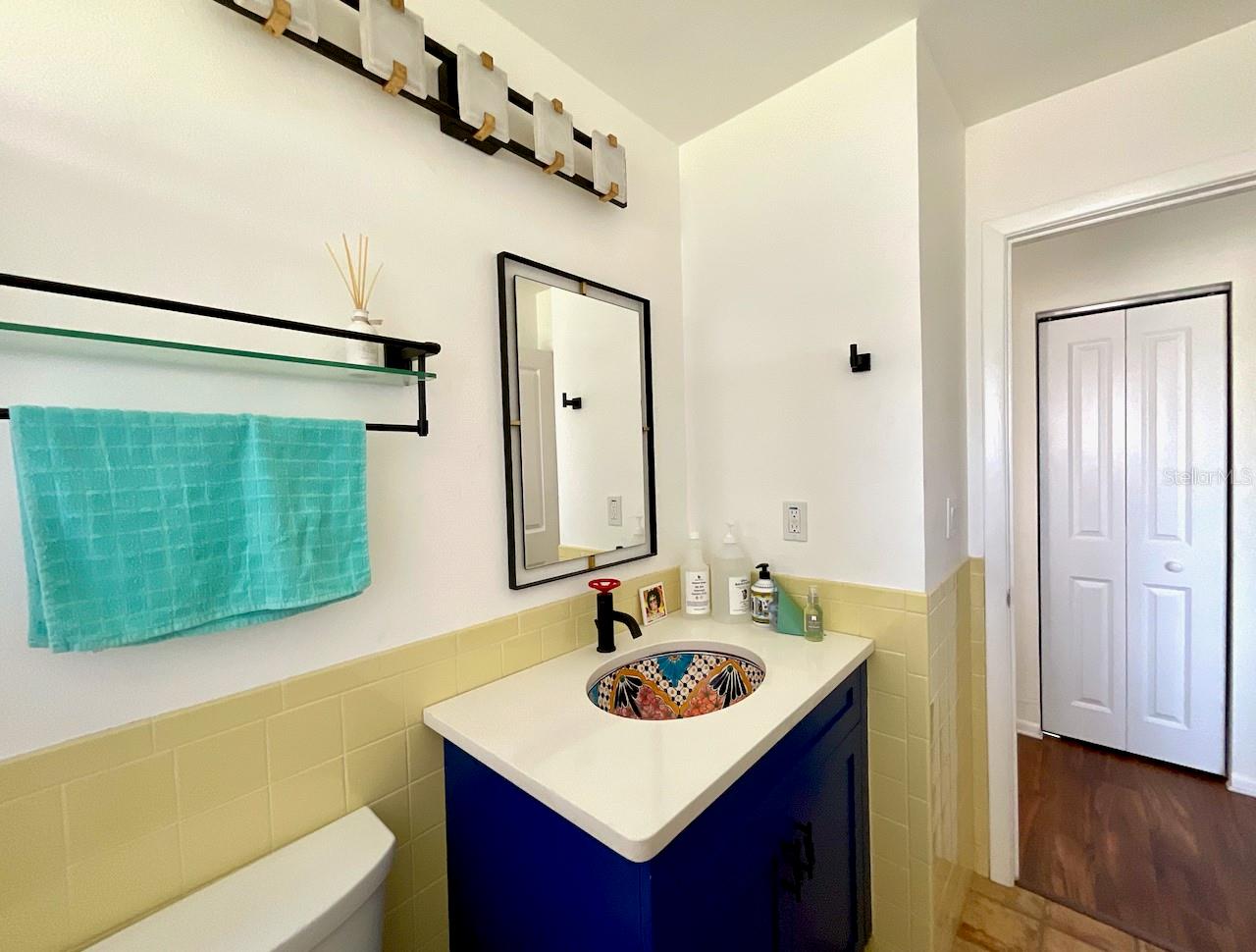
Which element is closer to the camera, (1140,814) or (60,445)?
(60,445)

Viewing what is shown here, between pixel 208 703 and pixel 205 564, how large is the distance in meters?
0.23

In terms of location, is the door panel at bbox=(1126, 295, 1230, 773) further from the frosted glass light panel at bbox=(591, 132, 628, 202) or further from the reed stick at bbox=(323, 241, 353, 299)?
the reed stick at bbox=(323, 241, 353, 299)

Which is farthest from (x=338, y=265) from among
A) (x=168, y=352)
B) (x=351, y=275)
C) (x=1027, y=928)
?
(x=1027, y=928)

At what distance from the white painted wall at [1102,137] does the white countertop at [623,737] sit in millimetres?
1006

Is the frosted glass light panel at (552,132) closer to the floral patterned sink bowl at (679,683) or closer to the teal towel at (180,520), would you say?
the teal towel at (180,520)

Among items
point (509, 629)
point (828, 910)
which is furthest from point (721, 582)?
point (828, 910)

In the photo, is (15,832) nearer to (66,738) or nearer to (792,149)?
(66,738)

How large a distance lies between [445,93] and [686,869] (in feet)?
4.73

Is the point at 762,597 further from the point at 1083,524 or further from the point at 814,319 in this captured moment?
the point at 1083,524

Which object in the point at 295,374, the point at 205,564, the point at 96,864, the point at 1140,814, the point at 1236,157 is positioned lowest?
the point at 1140,814

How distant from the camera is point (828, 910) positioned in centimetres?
120

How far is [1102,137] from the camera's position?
60.6 inches

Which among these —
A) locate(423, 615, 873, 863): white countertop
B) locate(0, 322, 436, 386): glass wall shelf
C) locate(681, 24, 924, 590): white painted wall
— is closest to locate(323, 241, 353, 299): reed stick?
locate(0, 322, 436, 386): glass wall shelf

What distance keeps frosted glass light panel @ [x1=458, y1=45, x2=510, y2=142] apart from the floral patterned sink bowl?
4.06ft
